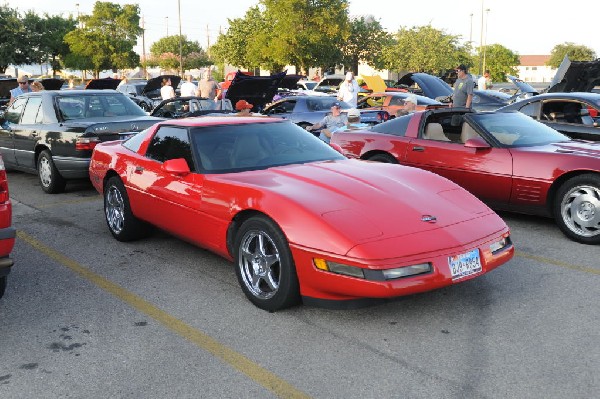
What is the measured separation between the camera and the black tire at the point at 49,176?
347 inches

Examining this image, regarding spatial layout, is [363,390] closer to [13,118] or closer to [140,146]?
[140,146]

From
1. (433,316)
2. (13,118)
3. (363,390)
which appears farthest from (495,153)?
(13,118)

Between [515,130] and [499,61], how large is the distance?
91.4 metres

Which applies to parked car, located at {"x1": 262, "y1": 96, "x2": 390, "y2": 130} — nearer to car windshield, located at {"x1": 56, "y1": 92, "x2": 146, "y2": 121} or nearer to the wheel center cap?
car windshield, located at {"x1": 56, "y1": 92, "x2": 146, "y2": 121}

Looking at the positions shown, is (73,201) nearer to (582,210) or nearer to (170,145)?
(170,145)

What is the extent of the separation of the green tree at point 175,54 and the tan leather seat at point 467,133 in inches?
3327

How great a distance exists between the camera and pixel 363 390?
3105 millimetres

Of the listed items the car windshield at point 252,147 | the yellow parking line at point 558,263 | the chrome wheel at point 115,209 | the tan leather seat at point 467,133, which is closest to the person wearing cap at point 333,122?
the tan leather seat at point 467,133

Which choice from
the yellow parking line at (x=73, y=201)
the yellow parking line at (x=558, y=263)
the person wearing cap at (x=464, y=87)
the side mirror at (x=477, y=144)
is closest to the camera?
the yellow parking line at (x=558, y=263)

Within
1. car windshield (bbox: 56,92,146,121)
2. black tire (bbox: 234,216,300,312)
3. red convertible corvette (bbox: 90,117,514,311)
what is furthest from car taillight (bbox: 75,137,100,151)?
black tire (bbox: 234,216,300,312)

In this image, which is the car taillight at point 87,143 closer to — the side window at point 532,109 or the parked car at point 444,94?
the side window at point 532,109

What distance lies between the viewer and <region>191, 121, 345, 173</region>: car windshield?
5000 millimetres

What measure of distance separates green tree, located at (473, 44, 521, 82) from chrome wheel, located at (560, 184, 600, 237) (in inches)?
3094

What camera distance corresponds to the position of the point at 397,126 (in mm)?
7887
